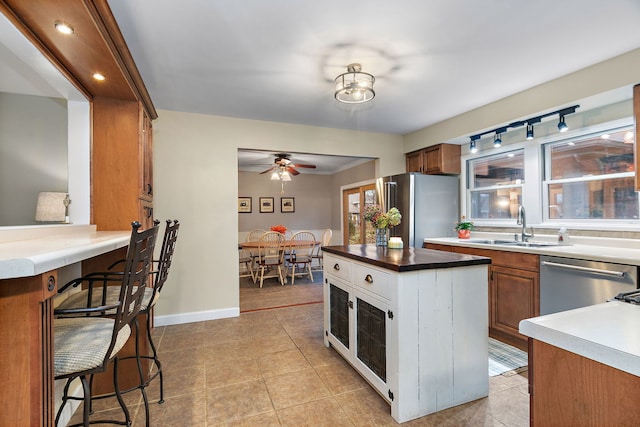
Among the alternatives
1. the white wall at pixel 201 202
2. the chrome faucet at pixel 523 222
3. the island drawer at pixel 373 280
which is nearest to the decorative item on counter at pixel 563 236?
the chrome faucet at pixel 523 222

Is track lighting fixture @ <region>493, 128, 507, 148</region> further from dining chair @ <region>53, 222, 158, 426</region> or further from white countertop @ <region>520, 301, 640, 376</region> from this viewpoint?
dining chair @ <region>53, 222, 158, 426</region>

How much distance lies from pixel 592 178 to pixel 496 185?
975 millimetres

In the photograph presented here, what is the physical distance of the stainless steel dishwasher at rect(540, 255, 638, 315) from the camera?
198cm

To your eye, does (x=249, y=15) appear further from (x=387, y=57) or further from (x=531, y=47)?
(x=531, y=47)

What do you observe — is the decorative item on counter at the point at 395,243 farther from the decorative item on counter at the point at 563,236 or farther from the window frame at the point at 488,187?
the window frame at the point at 488,187

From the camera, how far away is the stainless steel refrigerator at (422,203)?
373cm

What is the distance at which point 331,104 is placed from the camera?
327 cm

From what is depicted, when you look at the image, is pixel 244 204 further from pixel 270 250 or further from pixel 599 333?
pixel 599 333

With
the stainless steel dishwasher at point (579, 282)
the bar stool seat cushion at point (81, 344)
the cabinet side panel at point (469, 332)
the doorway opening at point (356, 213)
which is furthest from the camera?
the doorway opening at point (356, 213)

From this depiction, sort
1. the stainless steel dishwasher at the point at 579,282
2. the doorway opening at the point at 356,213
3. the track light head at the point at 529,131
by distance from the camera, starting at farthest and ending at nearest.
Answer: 1. the doorway opening at the point at 356,213
2. the track light head at the point at 529,131
3. the stainless steel dishwasher at the point at 579,282

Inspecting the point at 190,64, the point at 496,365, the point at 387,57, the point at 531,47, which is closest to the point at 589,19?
the point at 531,47

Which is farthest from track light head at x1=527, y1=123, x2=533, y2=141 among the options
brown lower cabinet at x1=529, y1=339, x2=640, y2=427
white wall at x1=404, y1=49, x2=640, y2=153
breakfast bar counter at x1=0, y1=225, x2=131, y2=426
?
breakfast bar counter at x1=0, y1=225, x2=131, y2=426

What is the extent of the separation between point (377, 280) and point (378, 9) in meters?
1.64

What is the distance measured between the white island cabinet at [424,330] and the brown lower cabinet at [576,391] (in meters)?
0.92
